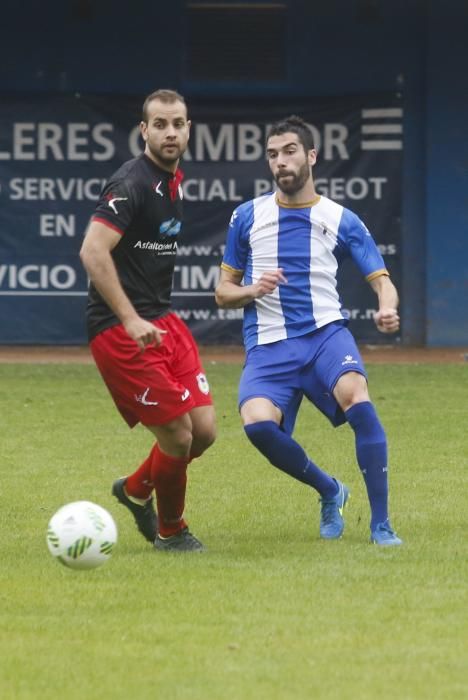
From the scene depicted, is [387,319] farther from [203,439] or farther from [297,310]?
[203,439]

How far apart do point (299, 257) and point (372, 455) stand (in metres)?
1.03

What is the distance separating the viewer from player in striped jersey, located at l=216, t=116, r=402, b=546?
7340 mm

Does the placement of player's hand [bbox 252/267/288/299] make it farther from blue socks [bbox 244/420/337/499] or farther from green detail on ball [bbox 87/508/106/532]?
green detail on ball [bbox 87/508/106/532]

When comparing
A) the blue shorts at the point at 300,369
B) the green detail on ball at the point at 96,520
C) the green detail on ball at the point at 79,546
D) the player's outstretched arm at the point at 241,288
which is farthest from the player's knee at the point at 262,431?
the green detail on ball at the point at 79,546

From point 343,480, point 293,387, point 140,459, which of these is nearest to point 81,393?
point 140,459

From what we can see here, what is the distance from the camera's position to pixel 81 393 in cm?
1405

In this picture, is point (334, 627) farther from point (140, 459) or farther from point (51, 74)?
point (51, 74)

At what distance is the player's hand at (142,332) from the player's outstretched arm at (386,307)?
1.08 meters

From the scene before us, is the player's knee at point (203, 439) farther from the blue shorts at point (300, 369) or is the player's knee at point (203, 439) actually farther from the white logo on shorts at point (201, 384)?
the blue shorts at point (300, 369)

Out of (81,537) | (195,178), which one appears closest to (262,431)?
(81,537)

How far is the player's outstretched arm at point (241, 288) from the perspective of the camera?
7129mm

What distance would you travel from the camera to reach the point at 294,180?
24.4ft

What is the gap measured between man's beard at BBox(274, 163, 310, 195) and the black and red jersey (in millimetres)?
563

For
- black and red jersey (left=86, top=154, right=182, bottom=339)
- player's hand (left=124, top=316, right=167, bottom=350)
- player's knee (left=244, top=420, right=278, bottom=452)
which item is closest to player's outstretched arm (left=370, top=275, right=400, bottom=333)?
player's knee (left=244, top=420, right=278, bottom=452)
